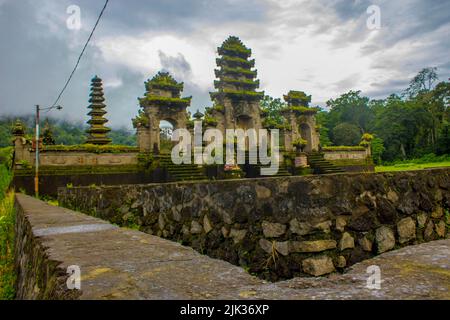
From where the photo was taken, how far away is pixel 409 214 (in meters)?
3.68

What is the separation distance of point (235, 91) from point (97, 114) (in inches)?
450

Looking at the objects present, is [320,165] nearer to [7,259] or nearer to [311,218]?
[7,259]

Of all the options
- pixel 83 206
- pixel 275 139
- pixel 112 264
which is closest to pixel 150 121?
pixel 275 139

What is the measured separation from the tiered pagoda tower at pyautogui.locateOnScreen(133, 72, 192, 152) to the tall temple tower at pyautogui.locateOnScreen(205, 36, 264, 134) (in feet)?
9.40

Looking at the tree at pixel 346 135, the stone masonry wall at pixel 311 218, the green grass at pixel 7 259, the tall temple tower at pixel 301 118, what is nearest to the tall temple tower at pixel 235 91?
the tall temple tower at pixel 301 118

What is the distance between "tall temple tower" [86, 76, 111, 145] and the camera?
26.4m

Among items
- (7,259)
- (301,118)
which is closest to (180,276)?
(7,259)

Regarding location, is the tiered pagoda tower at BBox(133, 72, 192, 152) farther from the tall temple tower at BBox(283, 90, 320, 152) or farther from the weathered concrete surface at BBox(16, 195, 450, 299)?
the weathered concrete surface at BBox(16, 195, 450, 299)

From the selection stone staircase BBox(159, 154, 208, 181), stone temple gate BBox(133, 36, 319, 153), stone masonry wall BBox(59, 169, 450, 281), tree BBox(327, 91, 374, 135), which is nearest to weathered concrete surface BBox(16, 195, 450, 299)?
stone masonry wall BBox(59, 169, 450, 281)

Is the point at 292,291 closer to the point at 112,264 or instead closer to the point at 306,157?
the point at 112,264

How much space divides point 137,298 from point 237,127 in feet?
79.1

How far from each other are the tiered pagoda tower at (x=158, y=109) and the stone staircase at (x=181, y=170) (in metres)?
1.12

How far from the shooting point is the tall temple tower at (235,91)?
2428cm

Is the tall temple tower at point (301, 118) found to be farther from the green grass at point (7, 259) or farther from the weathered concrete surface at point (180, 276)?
the weathered concrete surface at point (180, 276)
